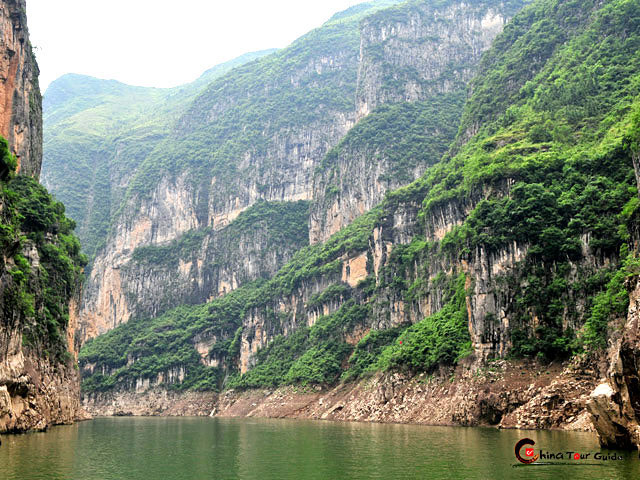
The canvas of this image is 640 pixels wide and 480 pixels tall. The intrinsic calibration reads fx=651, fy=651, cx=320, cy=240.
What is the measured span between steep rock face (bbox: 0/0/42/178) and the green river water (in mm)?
33291

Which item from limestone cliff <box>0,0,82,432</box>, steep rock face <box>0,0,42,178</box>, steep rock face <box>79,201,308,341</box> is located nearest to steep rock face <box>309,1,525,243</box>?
steep rock face <box>79,201,308,341</box>

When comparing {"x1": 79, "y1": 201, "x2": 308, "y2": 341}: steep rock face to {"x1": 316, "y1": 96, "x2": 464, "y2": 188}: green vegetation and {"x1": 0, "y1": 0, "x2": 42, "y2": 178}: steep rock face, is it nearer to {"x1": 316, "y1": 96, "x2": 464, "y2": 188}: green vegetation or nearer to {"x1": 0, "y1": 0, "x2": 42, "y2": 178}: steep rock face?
{"x1": 316, "y1": 96, "x2": 464, "y2": 188}: green vegetation

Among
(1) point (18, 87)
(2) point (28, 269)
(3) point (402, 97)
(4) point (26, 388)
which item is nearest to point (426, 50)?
(3) point (402, 97)

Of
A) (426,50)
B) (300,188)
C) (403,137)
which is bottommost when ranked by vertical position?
(403,137)

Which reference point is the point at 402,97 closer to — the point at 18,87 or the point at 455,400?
the point at 18,87

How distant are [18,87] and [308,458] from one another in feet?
180

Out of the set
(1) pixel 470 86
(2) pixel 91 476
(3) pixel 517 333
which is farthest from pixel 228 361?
(2) pixel 91 476

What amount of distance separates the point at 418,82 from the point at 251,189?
58.3 m

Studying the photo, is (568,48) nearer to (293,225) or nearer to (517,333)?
(517,333)

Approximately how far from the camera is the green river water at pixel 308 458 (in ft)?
98.6

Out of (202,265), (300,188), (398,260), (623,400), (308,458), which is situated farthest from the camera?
(300,188)

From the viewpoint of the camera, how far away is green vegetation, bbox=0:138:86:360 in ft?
165

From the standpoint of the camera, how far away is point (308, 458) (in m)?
38.2

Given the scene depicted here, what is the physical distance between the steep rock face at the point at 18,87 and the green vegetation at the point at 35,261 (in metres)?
4.40
